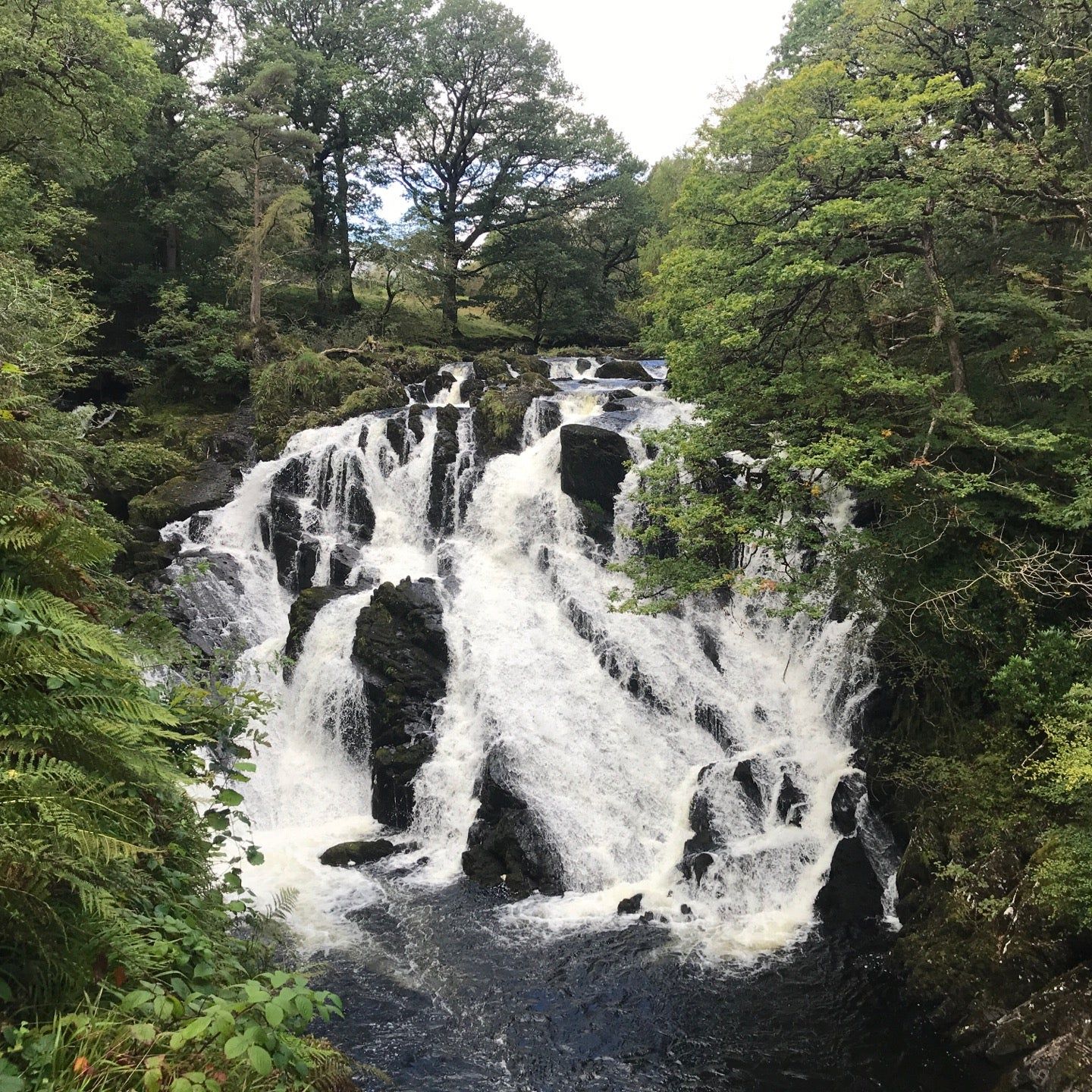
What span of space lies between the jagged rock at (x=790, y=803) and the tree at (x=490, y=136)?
81.4ft

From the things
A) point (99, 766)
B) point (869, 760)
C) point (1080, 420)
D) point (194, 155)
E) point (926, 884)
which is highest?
point (194, 155)

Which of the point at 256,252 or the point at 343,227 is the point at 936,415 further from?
the point at 343,227

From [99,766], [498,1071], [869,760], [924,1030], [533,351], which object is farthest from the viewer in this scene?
[533,351]

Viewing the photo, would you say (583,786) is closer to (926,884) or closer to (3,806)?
(926,884)

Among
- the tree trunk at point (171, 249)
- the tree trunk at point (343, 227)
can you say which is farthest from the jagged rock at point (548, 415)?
the tree trunk at point (171, 249)

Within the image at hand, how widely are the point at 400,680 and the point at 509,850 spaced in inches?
154

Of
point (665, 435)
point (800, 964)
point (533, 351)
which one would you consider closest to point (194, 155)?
point (533, 351)

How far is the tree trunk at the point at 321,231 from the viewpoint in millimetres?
29125

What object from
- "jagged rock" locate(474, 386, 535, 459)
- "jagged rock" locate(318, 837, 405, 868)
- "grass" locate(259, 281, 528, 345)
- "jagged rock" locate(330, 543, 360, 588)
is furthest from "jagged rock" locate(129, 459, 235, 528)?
"jagged rock" locate(318, 837, 405, 868)

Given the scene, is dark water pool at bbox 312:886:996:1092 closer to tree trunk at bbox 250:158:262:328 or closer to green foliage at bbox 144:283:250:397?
green foliage at bbox 144:283:250:397

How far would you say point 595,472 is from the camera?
16250 mm

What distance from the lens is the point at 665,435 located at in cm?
1082

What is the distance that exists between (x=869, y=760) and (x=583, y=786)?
436 cm

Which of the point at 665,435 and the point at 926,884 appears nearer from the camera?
the point at 926,884
